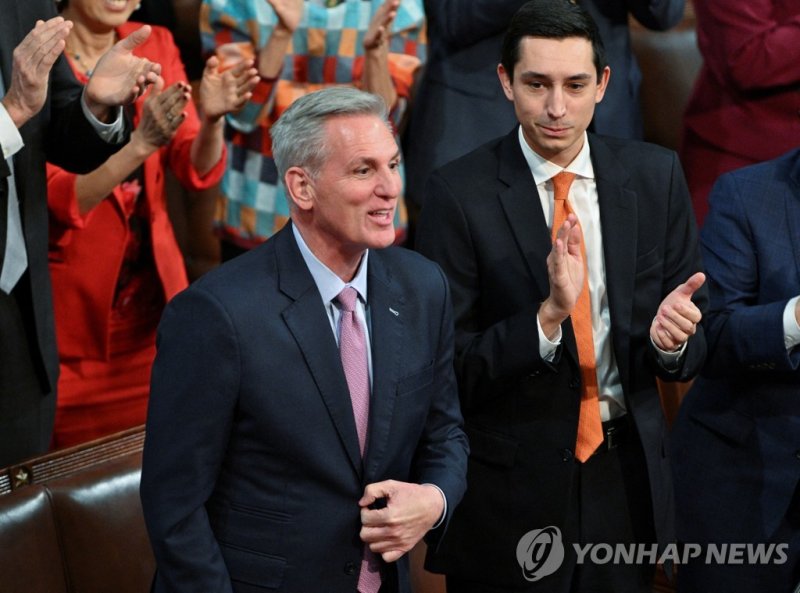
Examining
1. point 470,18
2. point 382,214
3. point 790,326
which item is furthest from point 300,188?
point 470,18

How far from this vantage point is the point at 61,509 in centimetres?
219

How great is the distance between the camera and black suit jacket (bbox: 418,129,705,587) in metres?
2.25

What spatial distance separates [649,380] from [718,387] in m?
0.35

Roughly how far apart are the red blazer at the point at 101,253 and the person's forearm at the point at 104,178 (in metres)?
0.05

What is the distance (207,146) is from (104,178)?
12.6 inches

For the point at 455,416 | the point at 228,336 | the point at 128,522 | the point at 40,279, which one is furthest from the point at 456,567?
the point at 40,279

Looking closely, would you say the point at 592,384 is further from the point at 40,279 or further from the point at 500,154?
the point at 40,279

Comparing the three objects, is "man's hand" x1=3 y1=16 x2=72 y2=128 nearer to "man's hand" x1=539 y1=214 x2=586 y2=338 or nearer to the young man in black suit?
the young man in black suit

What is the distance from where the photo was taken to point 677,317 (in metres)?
2.15

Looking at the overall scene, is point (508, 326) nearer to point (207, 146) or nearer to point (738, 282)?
point (738, 282)

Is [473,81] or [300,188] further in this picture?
[473,81]

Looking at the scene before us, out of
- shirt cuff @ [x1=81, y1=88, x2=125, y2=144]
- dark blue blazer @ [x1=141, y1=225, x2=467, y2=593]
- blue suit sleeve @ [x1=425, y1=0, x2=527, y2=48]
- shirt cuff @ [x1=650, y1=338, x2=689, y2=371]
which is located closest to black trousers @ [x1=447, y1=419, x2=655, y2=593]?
shirt cuff @ [x1=650, y1=338, x2=689, y2=371]

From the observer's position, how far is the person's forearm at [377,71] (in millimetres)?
3203

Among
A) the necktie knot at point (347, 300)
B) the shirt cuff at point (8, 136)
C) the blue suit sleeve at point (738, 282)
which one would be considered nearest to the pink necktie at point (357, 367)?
the necktie knot at point (347, 300)
